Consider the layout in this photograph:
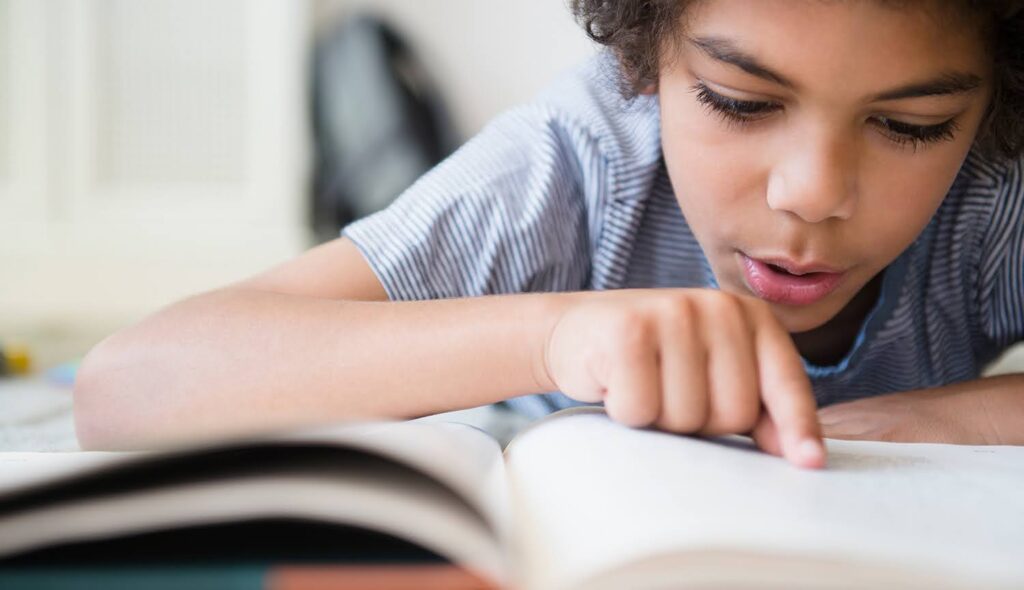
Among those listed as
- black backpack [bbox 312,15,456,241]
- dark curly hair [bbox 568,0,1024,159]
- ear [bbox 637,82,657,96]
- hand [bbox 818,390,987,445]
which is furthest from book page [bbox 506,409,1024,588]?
black backpack [bbox 312,15,456,241]

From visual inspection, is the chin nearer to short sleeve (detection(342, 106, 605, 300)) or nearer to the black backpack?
short sleeve (detection(342, 106, 605, 300))

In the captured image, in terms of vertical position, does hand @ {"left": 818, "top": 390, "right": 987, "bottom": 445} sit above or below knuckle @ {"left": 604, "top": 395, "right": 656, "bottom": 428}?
below

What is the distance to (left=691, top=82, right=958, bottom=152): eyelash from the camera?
0.54 metres

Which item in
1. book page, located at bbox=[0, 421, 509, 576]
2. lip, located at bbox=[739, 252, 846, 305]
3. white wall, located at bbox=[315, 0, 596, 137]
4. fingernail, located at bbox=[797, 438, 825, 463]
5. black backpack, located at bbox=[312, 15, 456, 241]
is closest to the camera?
book page, located at bbox=[0, 421, 509, 576]

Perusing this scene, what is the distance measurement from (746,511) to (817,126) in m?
0.28

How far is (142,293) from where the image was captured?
2137 mm

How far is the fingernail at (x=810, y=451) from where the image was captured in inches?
14.9

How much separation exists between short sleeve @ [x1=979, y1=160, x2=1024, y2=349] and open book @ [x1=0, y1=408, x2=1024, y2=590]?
18.9 inches

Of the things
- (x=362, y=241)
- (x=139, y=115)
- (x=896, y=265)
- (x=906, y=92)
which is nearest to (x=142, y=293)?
(x=139, y=115)

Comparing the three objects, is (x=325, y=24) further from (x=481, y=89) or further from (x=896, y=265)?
(x=896, y=265)

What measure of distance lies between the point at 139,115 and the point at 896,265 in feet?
5.89

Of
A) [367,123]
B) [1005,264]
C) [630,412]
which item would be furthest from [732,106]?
[367,123]

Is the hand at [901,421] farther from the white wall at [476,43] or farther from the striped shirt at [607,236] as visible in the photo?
the white wall at [476,43]

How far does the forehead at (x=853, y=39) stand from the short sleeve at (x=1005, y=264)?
0.25m
